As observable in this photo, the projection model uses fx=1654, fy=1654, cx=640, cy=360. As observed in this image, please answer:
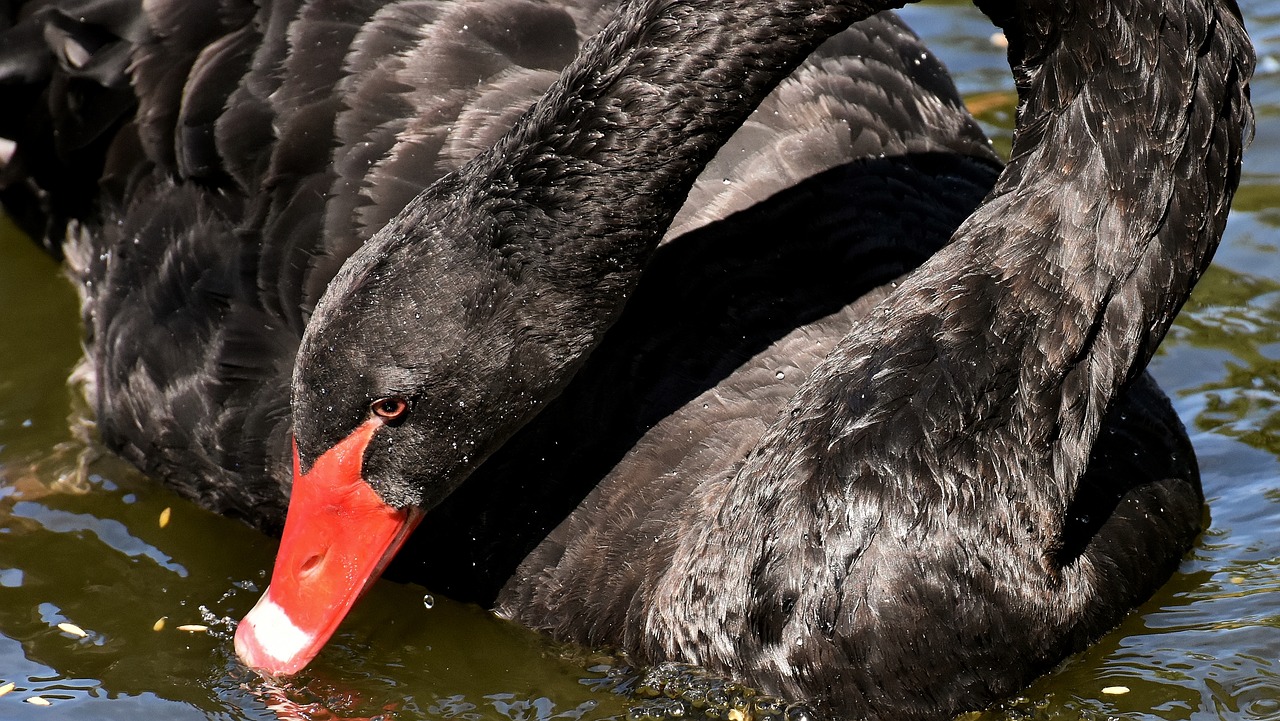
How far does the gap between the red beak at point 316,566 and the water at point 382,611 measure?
14 cm

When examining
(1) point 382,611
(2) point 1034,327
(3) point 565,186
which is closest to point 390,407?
(3) point 565,186

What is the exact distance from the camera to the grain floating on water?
5141 millimetres

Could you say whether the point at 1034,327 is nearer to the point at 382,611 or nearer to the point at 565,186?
the point at 565,186

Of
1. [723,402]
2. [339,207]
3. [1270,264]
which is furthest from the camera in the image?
[1270,264]

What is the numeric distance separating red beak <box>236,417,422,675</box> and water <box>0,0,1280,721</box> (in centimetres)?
14

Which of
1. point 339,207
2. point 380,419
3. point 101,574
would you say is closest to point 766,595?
point 380,419

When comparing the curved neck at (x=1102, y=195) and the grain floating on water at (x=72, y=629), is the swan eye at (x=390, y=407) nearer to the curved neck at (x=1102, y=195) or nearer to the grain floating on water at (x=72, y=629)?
the grain floating on water at (x=72, y=629)

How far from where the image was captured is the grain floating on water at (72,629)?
16.9 feet

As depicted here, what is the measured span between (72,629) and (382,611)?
960 millimetres

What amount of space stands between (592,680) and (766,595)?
719 millimetres

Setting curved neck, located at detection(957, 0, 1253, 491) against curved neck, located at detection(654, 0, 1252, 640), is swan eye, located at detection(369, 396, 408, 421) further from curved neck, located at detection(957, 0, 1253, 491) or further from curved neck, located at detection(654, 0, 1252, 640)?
curved neck, located at detection(957, 0, 1253, 491)

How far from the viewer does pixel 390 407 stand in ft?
14.4

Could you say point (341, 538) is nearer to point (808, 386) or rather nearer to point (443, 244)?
point (443, 244)

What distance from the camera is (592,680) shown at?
4754mm
